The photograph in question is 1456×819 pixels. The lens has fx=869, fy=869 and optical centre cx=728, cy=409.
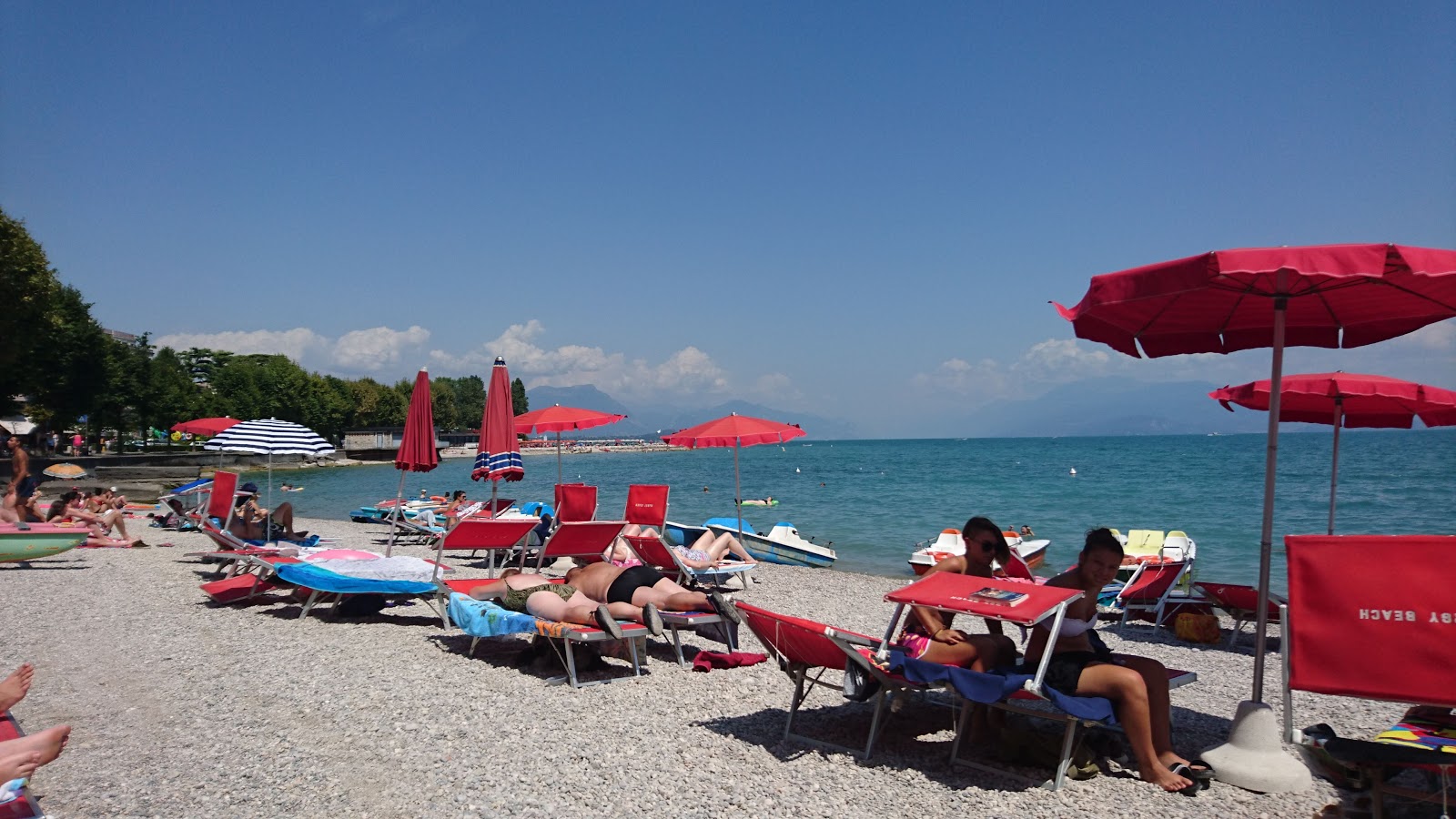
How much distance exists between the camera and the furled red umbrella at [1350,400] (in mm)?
7605

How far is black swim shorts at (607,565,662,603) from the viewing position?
21.8 feet

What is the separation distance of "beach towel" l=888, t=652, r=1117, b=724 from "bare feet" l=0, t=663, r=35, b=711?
3.68 metres

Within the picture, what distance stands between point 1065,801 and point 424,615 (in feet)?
21.0

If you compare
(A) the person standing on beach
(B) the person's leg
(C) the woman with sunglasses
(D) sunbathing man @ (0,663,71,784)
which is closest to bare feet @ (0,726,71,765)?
(D) sunbathing man @ (0,663,71,784)

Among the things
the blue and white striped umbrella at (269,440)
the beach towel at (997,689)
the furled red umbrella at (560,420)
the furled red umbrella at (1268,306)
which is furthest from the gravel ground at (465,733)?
the furled red umbrella at (560,420)

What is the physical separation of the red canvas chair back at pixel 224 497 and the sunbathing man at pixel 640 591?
623 cm

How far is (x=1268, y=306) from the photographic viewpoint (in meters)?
4.85

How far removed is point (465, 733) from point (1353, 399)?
320 inches

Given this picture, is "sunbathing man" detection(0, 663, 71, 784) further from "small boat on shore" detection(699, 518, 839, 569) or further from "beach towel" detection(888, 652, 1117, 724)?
"small boat on shore" detection(699, 518, 839, 569)

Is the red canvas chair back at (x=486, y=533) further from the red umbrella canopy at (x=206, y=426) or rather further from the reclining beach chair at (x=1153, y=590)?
the red umbrella canopy at (x=206, y=426)

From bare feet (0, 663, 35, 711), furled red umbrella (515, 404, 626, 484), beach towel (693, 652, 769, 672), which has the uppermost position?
furled red umbrella (515, 404, 626, 484)

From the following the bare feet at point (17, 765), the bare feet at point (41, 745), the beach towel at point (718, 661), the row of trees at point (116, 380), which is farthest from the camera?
the row of trees at point (116, 380)

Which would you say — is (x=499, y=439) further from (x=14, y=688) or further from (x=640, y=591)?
(x=14, y=688)

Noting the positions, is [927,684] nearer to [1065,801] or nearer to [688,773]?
[1065,801]
